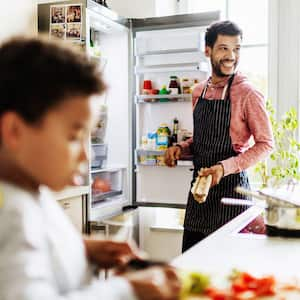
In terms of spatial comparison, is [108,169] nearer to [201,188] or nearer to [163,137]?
[163,137]

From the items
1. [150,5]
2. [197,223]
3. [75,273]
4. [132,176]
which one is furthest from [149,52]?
[75,273]

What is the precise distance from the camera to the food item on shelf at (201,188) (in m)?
2.10

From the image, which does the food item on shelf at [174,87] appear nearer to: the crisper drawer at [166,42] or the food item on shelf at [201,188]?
the crisper drawer at [166,42]

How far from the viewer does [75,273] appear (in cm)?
84

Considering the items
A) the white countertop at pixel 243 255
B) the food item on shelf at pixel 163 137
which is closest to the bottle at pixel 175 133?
the food item on shelf at pixel 163 137

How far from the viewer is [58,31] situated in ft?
10.4

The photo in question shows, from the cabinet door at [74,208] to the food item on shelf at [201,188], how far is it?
0.99m

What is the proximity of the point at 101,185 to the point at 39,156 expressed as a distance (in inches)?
111

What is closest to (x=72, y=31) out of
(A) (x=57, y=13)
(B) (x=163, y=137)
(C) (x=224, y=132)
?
(A) (x=57, y=13)

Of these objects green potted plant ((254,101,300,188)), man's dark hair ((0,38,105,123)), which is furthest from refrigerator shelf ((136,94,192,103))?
man's dark hair ((0,38,105,123))

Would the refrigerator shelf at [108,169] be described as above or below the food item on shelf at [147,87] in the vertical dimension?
below

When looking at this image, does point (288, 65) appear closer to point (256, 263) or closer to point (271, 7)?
point (271, 7)

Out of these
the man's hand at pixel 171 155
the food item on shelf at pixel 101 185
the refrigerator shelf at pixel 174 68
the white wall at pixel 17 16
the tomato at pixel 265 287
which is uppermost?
the white wall at pixel 17 16

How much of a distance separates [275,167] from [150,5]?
138 centimetres
